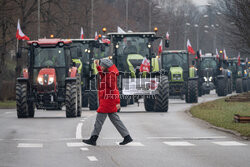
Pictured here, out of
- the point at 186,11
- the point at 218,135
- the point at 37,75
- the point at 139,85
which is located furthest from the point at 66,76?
the point at 186,11

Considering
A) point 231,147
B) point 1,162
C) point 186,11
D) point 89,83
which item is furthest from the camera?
point 186,11

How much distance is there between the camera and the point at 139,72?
2912 centimetres

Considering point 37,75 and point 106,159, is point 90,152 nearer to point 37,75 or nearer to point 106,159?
point 106,159

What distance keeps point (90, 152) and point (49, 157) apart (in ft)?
3.43

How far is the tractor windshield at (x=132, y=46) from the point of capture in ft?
98.7

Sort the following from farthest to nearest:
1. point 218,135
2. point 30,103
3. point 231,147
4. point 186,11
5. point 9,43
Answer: point 186,11 < point 9,43 < point 30,103 < point 218,135 < point 231,147

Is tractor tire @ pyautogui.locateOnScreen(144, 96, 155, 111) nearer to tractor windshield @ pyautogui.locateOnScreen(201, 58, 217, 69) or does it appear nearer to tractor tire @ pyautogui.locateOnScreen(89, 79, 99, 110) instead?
tractor tire @ pyautogui.locateOnScreen(89, 79, 99, 110)

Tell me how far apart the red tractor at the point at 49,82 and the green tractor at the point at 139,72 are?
108 inches

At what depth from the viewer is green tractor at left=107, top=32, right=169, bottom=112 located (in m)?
28.5

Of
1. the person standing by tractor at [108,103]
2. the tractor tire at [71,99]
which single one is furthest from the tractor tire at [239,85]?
the person standing by tractor at [108,103]

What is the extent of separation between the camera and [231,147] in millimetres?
14992

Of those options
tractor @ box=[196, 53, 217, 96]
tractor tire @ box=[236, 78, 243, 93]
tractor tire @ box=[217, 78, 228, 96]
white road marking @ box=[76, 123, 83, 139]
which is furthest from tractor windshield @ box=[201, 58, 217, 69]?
white road marking @ box=[76, 123, 83, 139]

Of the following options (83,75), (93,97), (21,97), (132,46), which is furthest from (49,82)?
(83,75)

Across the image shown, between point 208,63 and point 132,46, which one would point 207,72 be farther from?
point 132,46
